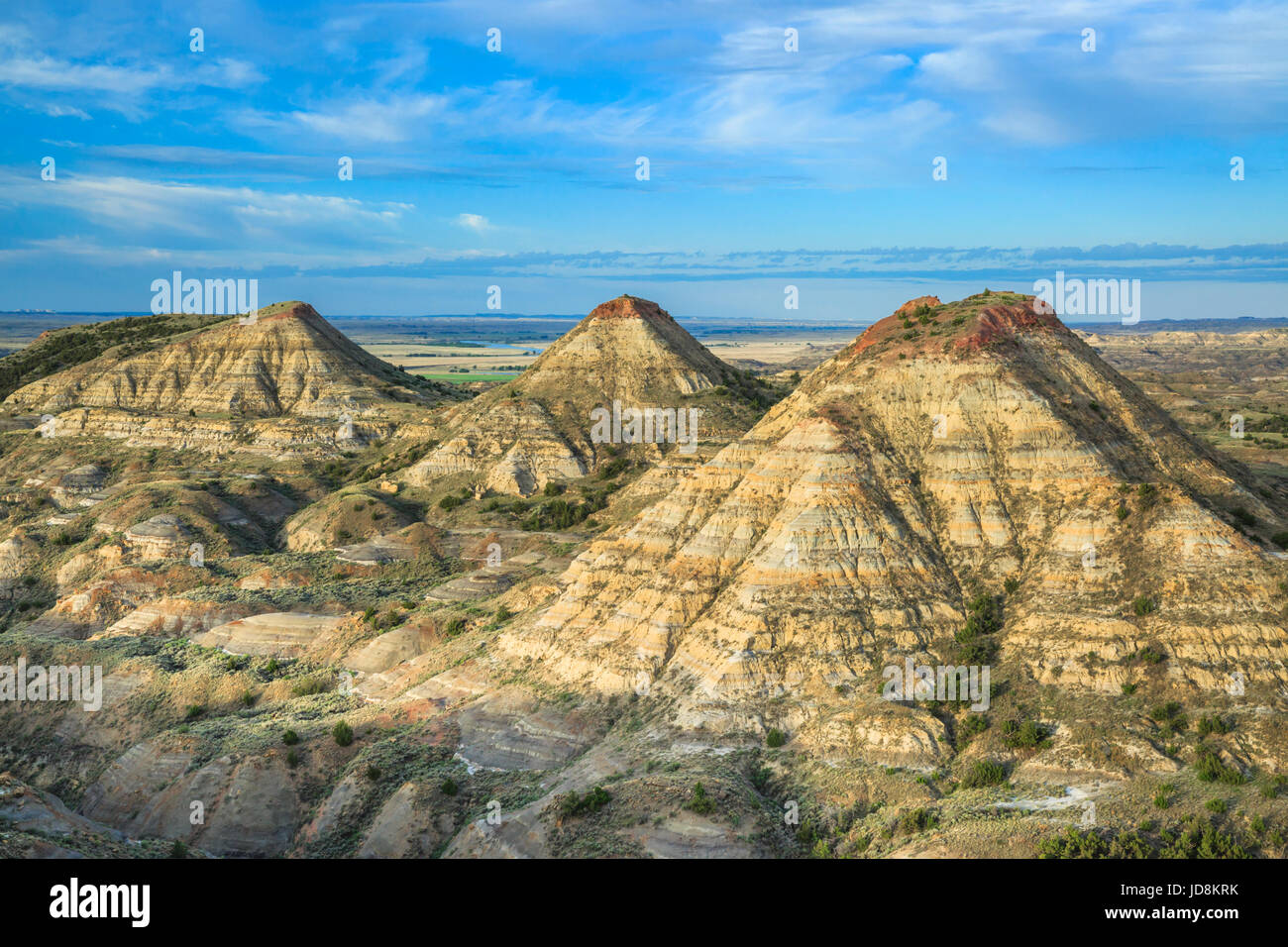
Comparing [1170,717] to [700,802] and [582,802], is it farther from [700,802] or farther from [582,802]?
[582,802]

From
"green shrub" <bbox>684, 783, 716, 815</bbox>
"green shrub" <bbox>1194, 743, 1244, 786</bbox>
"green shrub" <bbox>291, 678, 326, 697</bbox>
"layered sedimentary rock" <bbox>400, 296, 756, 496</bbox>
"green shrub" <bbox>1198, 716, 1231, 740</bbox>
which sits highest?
"layered sedimentary rock" <bbox>400, 296, 756, 496</bbox>

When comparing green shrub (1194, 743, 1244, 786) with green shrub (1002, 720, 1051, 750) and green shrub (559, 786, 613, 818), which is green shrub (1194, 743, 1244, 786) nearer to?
green shrub (1002, 720, 1051, 750)

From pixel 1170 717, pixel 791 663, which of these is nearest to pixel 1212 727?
pixel 1170 717

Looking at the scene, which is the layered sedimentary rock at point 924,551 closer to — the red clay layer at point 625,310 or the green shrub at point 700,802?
the green shrub at point 700,802

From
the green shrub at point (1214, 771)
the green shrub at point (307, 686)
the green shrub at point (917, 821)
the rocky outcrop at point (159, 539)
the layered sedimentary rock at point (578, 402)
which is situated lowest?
the green shrub at point (307, 686)

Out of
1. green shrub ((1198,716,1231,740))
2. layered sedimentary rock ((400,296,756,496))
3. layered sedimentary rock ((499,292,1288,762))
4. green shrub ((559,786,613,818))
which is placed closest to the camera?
green shrub ((559,786,613,818))

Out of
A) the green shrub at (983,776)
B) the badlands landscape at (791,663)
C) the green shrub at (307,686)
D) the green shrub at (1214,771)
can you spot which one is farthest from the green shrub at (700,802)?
the green shrub at (307,686)

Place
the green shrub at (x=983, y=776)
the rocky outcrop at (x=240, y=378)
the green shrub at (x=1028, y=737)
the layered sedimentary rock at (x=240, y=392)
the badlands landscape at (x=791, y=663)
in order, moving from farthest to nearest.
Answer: the rocky outcrop at (x=240, y=378), the layered sedimentary rock at (x=240, y=392), the green shrub at (x=1028, y=737), the green shrub at (x=983, y=776), the badlands landscape at (x=791, y=663)

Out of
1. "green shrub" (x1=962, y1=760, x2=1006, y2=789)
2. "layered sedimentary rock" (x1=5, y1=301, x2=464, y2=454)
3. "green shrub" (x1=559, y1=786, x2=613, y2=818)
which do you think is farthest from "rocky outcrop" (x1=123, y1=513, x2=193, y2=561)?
"green shrub" (x1=962, y1=760, x2=1006, y2=789)

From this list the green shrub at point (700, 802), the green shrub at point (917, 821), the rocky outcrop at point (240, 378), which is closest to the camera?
the green shrub at point (917, 821)
